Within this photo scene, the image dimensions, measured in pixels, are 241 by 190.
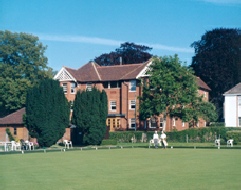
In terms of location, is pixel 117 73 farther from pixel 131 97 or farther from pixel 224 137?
pixel 224 137

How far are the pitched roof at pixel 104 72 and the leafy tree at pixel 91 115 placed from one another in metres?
15.5

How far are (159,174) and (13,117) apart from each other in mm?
44270

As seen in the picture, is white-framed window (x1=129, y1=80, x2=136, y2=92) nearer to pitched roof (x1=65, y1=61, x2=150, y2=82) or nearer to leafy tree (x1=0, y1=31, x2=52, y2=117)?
pitched roof (x1=65, y1=61, x2=150, y2=82)

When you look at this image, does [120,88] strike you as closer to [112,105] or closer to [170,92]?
[112,105]

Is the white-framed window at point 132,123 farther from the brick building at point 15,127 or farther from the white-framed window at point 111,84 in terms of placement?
the brick building at point 15,127

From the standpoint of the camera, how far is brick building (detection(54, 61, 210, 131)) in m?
63.6

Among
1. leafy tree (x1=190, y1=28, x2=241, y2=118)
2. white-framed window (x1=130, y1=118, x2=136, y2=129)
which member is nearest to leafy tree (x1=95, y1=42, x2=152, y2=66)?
leafy tree (x1=190, y1=28, x2=241, y2=118)

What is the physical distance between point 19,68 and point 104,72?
12.4 metres

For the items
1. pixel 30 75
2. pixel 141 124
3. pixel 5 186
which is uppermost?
pixel 30 75

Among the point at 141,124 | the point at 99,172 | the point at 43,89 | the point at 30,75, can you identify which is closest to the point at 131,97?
the point at 141,124

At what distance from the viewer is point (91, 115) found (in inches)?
1905

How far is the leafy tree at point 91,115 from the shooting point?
4788 centimetres

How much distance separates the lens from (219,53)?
68.7 metres

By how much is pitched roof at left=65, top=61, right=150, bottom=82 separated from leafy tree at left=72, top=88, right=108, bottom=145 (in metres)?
15.5
